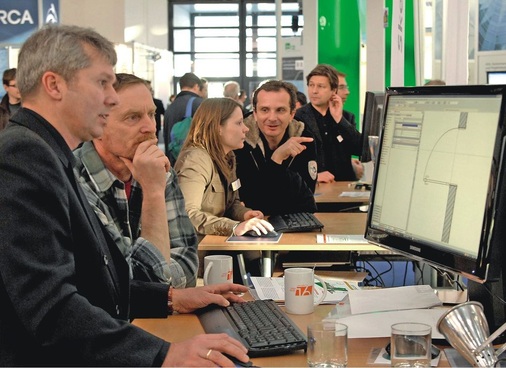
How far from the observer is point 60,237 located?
5.18 ft

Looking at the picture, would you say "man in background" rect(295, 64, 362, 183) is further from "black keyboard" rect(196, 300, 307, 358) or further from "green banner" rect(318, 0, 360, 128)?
"black keyboard" rect(196, 300, 307, 358)

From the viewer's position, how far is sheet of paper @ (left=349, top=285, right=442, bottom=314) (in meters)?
2.06

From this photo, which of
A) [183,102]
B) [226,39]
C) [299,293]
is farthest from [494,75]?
[226,39]

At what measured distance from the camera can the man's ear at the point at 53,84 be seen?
68.2 inches

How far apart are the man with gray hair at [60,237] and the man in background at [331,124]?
15.8ft

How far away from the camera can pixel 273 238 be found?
3.45m

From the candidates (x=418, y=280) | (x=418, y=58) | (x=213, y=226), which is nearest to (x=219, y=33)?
(x=418, y=58)

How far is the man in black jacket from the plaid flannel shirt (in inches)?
60.7

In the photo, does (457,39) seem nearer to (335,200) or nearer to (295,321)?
(335,200)

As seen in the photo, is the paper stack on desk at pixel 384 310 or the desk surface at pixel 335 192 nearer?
the paper stack on desk at pixel 384 310

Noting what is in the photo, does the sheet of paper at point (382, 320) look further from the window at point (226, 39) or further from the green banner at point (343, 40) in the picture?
the window at point (226, 39)

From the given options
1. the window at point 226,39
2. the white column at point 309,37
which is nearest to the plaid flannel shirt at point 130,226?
the white column at point 309,37

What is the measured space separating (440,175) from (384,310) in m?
0.38

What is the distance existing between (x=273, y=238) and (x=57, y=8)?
265 inches
